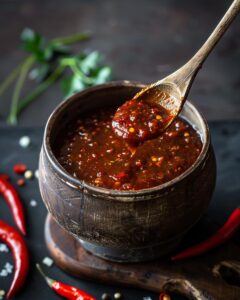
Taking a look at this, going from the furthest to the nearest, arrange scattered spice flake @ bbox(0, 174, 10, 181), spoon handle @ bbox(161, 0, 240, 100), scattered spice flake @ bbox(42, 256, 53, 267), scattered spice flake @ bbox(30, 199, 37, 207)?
scattered spice flake @ bbox(0, 174, 10, 181)
scattered spice flake @ bbox(30, 199, 37, 207)
scattered spice flake @ bbox(42, 256, 53, 267)
spoon handle @ bbox(161, 0, 240, 100)

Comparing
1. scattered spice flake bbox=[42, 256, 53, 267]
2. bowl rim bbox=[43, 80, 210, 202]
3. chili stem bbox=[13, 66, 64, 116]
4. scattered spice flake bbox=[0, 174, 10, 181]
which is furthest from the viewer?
chili stem bbox=[13, 66, 64, 116]

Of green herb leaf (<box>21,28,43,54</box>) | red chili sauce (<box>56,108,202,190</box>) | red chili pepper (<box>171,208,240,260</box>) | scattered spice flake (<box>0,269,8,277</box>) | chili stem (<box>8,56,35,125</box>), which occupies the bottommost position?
red chili pepper (<box>171,208,240,260</box>)

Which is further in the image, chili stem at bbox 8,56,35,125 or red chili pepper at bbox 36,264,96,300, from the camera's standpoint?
chili stem at bbox 8,56,35,125

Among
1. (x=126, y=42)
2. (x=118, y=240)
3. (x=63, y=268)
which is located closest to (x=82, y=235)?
(x=118, y=240)

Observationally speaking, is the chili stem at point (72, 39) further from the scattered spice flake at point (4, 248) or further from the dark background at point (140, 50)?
the scattered spice flake at point (4, 248)

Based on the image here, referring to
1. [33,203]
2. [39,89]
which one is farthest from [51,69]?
[33,203]

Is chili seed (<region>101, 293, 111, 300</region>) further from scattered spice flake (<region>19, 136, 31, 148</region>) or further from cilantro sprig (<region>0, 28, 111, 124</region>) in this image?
cilantro sprig (<region>0, 28, 111, 124</region>)

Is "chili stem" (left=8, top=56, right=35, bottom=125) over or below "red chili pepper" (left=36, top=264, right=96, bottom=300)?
over

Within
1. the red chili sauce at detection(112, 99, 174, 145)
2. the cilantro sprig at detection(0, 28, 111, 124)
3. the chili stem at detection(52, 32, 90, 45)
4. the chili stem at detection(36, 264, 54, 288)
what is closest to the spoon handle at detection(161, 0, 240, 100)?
the red chili sauce at detection(112, 99, 174, 145)
